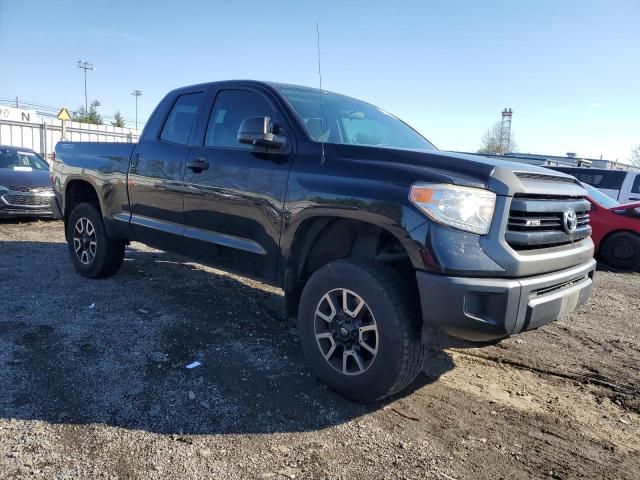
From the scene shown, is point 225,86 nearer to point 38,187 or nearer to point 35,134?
point 38,187

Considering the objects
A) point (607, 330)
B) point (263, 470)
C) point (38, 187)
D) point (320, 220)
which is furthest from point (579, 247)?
point (38, 187)

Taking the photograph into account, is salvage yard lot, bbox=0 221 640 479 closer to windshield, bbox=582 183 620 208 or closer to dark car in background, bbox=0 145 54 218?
windshield, bbox=582 183 620 208

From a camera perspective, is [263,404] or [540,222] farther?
[263,404]

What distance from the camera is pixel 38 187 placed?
9.33 m

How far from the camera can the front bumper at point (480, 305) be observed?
249 cm

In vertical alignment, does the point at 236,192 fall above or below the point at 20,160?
below

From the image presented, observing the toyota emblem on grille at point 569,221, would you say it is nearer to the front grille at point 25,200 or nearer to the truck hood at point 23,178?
the front grille at point 25,200

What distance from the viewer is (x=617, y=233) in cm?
823

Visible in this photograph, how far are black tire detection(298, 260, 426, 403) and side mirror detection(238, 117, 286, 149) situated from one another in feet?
3.11

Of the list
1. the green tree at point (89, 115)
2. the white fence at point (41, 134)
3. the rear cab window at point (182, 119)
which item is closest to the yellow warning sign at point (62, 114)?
the white fence at point (41, 134)

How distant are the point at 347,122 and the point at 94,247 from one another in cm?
327

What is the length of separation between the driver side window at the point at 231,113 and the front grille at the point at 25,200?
6773 mm

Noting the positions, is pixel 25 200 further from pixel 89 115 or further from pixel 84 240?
pixel 89 115

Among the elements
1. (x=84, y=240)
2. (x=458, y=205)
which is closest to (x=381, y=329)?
(x=458, y=205)
